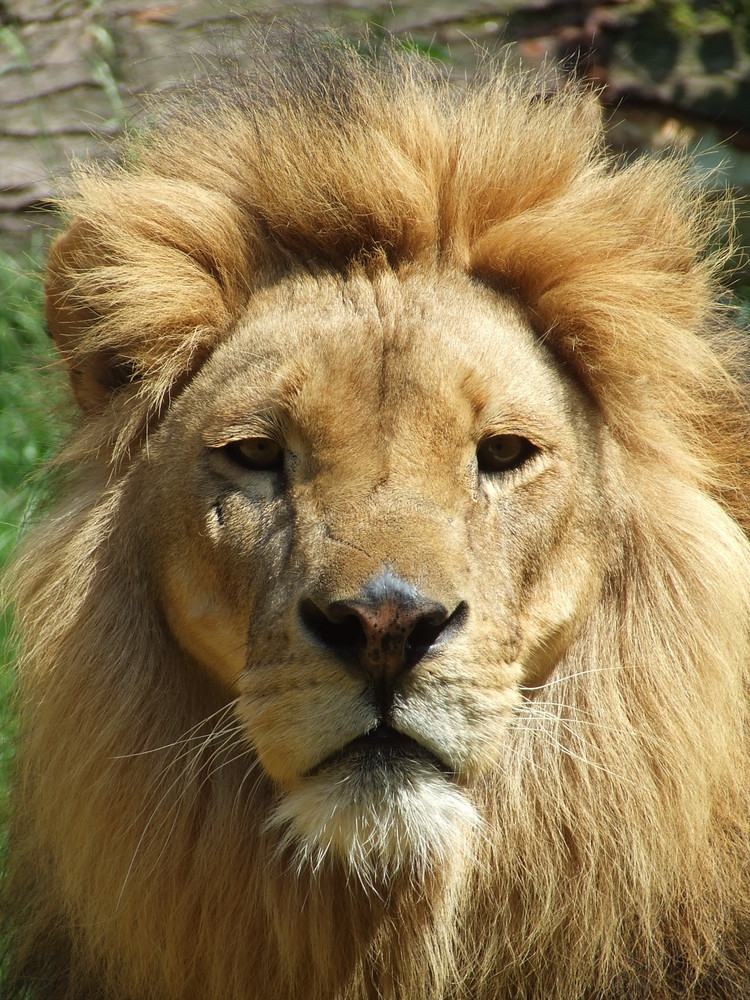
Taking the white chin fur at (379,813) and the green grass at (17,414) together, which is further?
the green grass at (17,414)

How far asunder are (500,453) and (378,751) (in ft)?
2.46

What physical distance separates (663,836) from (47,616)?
1.54 m

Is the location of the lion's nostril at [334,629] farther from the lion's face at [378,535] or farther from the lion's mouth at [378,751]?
the lion's mouth at [378,751]

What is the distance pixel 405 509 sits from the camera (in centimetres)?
261

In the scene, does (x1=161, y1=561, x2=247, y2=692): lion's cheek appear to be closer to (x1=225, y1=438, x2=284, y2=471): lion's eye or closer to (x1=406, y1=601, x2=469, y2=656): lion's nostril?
(x1=225, y1=438, x2=284, y2=471): lion's eye

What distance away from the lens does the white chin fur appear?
8.16ft

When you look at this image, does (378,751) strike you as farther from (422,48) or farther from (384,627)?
(422,48)

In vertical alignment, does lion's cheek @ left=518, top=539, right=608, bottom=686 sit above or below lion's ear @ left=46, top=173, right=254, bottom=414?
below

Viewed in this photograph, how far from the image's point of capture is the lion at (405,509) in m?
2.80

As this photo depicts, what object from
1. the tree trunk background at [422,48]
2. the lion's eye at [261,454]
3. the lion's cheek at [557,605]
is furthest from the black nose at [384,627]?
the tree trunk background at [422,48]

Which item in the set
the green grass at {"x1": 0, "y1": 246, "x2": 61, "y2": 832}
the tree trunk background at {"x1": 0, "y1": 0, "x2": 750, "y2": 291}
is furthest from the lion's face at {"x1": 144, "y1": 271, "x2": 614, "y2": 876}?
the tree trunk background at {"x1": 0, "y1": 0, "x2": 750, "y2": 291}

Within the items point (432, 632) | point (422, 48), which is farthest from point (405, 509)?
point (422, 48)

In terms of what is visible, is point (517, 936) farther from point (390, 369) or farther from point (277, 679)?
point (390, 369)

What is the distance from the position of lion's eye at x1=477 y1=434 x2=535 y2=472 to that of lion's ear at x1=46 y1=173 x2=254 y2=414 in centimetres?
70
